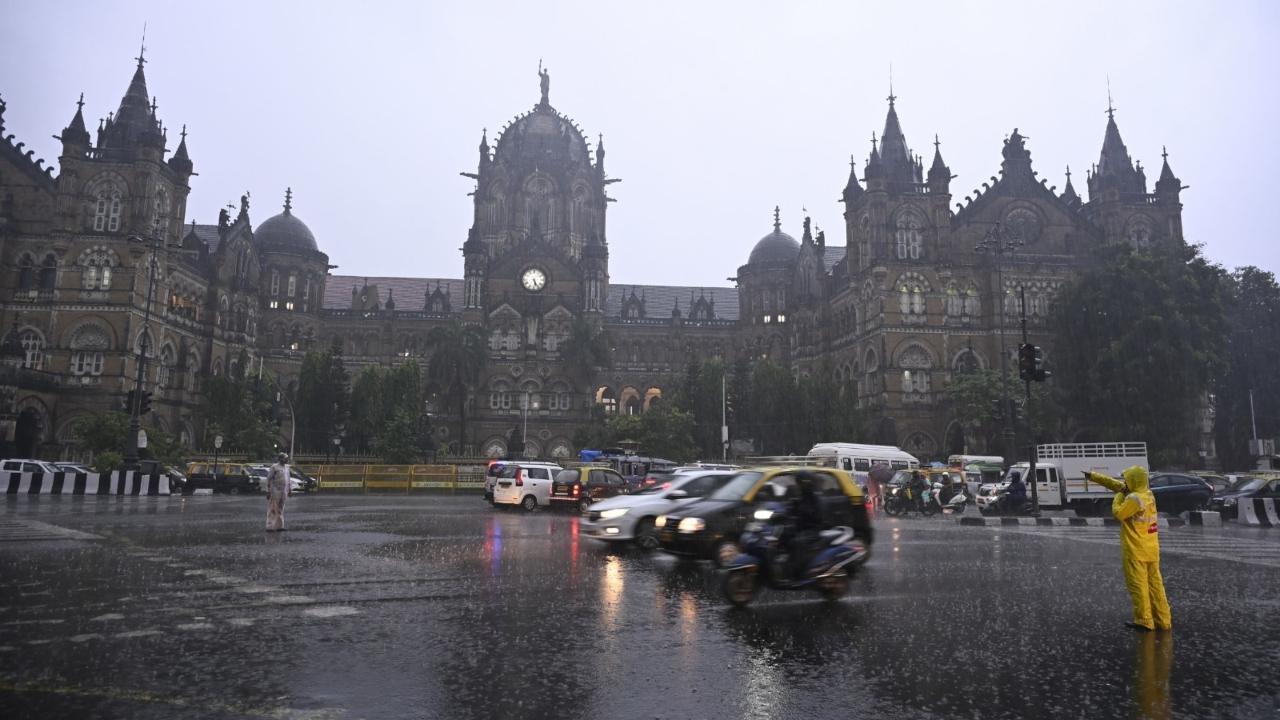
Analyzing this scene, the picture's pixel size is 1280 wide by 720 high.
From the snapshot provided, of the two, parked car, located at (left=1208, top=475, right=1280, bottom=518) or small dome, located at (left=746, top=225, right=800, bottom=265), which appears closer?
parked car, located at (left=1208, top=475, right=1280, bottom=518)

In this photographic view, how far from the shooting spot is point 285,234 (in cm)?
7631

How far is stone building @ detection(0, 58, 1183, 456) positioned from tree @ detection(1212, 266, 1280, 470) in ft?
24.0

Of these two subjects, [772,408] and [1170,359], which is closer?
[1170,359]

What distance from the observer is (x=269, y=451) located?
5047 cm

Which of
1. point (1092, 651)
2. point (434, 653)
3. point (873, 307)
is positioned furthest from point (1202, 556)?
point (873, 307)

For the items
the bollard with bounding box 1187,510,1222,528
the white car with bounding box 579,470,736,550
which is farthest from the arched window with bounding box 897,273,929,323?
the white car with bounding box 579,470,736,550

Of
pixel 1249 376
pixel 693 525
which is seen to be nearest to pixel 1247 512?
pixel 693 525

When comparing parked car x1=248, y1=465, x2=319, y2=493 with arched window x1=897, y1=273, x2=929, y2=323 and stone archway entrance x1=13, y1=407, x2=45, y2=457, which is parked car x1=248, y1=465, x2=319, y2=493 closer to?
stone archway entrance x1=13, y1=407, x2=45, y2=457

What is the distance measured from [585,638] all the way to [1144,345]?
1738 inches

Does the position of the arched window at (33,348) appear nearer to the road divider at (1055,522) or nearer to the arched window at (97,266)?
the arched window at (97,266)

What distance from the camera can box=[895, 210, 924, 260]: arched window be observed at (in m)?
56.9

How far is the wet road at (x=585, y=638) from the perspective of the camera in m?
5.37

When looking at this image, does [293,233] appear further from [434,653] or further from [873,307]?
[434,653]

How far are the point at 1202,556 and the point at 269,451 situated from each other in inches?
1939
